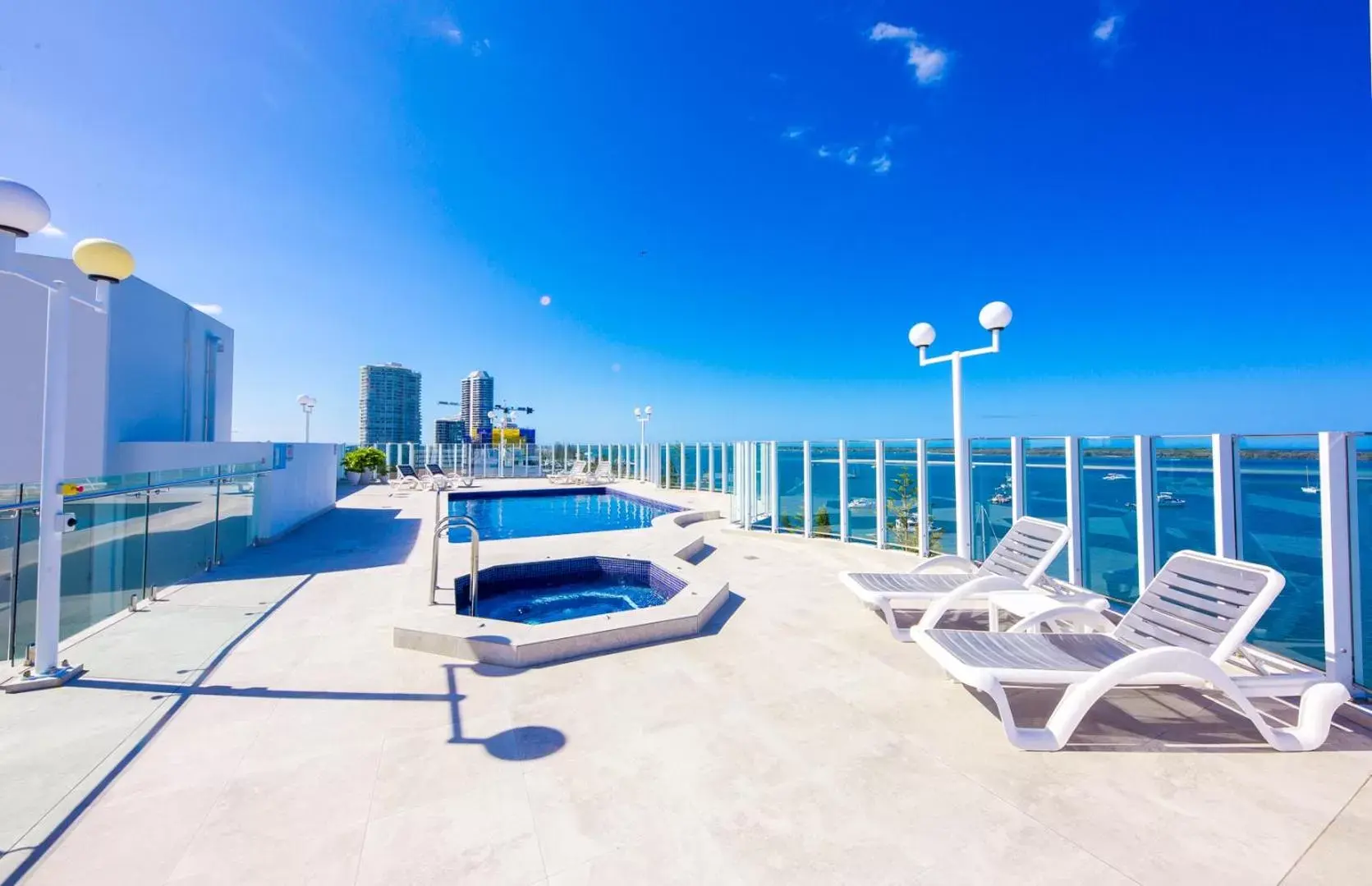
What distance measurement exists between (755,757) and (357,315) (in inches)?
634

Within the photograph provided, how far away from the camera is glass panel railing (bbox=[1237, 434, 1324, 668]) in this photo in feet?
8.91

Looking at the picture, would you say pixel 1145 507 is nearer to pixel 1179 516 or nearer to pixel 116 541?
pixel 1179 516

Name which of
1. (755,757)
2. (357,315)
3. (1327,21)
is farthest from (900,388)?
(755,757)

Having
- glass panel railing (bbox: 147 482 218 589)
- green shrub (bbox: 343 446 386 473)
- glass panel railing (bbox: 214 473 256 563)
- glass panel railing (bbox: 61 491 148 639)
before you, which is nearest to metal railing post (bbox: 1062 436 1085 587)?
glass panel railing (bbox: 61 491 148 639)

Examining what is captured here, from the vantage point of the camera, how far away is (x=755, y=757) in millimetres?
2209

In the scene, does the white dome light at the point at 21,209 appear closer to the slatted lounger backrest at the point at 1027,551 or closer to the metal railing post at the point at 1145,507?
the slatted lounger backrest at the point at 1027,551

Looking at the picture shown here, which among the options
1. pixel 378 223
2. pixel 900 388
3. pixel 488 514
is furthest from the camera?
pixel 900 388

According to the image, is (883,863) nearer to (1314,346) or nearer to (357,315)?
(357,315)

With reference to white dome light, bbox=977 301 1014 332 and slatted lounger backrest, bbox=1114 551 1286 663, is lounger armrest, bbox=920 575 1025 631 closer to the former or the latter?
slatted lounger backrest, bbox=1114 551 1286 663

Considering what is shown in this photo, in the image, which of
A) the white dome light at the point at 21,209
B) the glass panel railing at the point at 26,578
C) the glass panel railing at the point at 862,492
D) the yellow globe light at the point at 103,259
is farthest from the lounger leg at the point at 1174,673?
the glass panel railing at the point at 26,578

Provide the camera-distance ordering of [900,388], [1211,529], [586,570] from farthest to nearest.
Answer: [900,388] → [586,570] → [1211,529]

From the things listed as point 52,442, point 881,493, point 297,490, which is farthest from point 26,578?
point 881,493

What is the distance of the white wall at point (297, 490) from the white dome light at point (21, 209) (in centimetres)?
528

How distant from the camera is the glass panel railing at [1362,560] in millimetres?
2586
